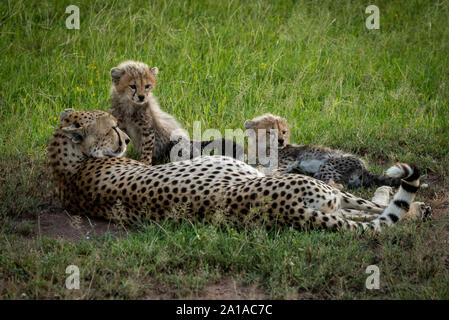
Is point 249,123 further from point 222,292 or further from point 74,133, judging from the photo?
point 222,292

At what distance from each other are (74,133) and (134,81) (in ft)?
3.96

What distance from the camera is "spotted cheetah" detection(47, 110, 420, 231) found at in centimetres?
369

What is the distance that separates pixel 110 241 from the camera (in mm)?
3754

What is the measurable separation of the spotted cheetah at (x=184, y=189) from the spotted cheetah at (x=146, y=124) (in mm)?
824

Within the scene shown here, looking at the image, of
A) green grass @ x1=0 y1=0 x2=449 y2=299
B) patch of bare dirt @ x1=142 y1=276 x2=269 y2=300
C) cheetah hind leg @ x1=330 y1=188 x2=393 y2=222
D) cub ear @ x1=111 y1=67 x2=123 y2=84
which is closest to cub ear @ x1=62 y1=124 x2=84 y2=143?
green grass @ x1=0 y1=0 x2=449 y2=299

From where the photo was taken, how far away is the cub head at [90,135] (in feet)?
14.6

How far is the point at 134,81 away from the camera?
5.50 meters

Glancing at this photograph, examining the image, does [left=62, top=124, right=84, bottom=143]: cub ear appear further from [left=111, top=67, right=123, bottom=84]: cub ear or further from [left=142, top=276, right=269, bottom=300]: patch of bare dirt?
[left=142, top=276, right=269, bottom=300]: patch of bare dirt

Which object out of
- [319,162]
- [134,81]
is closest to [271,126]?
[319,162]

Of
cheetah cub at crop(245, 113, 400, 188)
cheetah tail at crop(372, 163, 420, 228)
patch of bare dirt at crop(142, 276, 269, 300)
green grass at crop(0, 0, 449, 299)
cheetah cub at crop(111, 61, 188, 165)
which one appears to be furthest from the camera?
cheetah cub at crop(111, 61, 188, 165)

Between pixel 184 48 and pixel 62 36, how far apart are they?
146cm

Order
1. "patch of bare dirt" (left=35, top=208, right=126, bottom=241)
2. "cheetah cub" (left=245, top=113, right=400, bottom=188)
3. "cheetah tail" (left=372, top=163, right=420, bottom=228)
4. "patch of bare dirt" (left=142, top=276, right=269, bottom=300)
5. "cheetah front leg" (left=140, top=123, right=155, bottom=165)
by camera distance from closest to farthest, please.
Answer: "patch of bare dirt" (left=142, top=276, right=269, bottom=300), "cheetah tail" (left=372, top=163, right=420, bottom=228), "patch of bare dirt" (left=35, top=208, right=126, bottom=241), "cheetah cub" (left=245, top=113, right=400, bottom=188), "cheetah front leg" (left=140, top=123, right=155, bottom=165)

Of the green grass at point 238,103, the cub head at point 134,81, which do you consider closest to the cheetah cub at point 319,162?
the green grass at point 238,103
